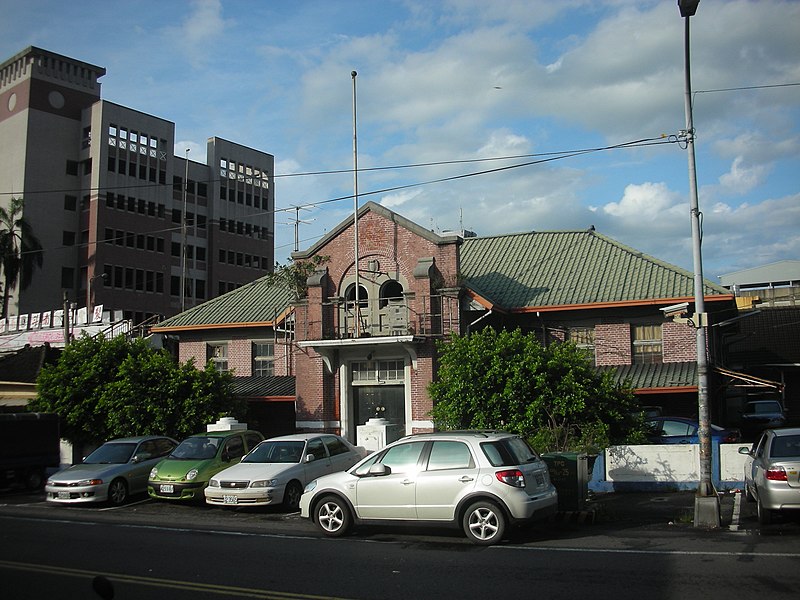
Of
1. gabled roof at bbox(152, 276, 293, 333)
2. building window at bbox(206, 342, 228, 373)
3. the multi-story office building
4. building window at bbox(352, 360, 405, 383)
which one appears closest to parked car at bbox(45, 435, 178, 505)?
building window at bbox(352, 360, 405, 383)

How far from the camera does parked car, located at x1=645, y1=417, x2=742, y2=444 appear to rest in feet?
62.8

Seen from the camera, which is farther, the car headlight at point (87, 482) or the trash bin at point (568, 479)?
the car headlight at point (87, 482)

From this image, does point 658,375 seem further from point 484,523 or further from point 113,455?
point 113,455

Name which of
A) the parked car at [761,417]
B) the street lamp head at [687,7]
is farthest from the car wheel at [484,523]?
the parked car at [761,417]

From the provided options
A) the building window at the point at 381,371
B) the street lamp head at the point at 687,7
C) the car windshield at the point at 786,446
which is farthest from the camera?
the building window at the point at 381,371

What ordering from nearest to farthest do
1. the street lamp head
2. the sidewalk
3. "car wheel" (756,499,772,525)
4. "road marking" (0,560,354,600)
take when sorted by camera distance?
"road marking" (0,560,354,600) < "car wheel" (756,499,772,525) < the street lamp head < the sidewalk

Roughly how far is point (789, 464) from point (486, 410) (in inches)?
340

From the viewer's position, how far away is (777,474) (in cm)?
1127

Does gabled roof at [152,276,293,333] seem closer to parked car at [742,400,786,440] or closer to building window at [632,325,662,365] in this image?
building window at [632,325,662,365]

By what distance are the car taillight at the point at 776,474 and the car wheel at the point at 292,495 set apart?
29.3 ft

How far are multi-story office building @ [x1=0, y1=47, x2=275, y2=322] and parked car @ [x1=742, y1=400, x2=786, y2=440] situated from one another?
142 ft

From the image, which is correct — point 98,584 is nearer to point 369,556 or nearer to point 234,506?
point 369,556

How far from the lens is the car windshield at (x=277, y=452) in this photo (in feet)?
54.1

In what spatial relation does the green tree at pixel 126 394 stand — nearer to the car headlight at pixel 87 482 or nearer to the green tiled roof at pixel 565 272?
the car headlight at pixel 87 482
